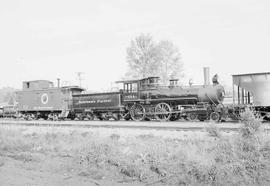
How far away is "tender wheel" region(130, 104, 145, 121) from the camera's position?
21769 mm

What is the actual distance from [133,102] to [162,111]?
2.47 m

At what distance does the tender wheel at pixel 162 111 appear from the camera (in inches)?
813

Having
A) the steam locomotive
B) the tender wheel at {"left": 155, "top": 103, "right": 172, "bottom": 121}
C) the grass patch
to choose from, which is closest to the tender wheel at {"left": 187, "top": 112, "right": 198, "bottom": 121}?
the steam locomotive

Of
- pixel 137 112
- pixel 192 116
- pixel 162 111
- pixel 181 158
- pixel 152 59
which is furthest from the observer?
pixel 152 59

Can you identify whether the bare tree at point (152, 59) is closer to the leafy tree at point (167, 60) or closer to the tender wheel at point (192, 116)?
the leafy tree at point (167, 60)

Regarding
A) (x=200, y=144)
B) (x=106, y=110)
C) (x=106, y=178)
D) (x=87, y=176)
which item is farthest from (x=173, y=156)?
(x=106, y=110)

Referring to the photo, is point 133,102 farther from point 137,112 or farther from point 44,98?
point 44,98

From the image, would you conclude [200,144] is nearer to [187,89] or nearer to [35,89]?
[187,89]

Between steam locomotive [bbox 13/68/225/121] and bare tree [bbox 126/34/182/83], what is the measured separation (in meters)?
21.8

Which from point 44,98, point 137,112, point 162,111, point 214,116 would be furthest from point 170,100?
point 44,98

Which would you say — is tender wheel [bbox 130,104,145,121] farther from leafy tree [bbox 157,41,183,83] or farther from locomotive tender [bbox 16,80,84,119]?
leafy tree [bbox 157,41,183,83]

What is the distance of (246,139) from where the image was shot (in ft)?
30.7

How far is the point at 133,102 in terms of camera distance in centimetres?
2220

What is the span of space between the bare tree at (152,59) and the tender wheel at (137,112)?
1064 inches
